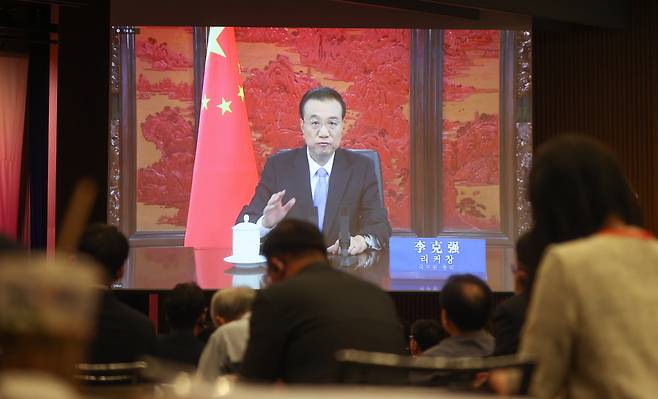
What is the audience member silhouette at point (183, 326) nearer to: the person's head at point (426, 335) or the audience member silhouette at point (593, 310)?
the person's head at point (426, 335)

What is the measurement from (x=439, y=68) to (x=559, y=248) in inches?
227

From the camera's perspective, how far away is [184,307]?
3328 millimetres

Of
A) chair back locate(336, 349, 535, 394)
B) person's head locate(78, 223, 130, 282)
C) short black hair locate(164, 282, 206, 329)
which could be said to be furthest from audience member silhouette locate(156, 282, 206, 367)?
chair back locate(336, 349, 535, 394)

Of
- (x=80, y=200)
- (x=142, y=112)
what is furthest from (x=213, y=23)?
(x=80, y=200)

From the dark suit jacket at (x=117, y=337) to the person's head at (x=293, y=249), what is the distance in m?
0.43

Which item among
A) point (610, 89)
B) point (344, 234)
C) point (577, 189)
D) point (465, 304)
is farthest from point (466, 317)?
point (610, 89)

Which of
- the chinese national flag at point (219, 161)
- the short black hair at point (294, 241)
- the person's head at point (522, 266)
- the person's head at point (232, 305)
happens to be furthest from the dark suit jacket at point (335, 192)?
the short black hair at point (294, 241)

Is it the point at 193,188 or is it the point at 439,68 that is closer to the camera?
the point at 193,188

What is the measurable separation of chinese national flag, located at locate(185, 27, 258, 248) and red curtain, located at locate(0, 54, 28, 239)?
1.68m

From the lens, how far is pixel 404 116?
6.93 meters

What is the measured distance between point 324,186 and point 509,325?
375 centimetres

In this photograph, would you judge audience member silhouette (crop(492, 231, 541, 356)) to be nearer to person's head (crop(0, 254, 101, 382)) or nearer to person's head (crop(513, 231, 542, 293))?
person's head (crop(513, 231, 542, 293))

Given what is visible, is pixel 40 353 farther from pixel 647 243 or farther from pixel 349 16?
pixel 349 16

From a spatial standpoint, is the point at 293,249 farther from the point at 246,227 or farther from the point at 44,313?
the point at 246,227
